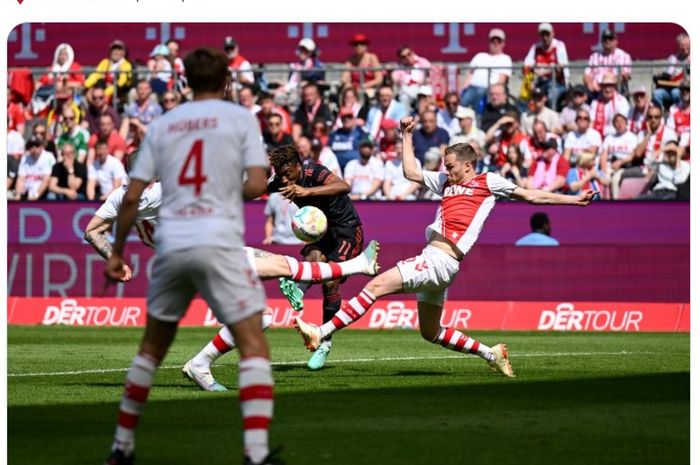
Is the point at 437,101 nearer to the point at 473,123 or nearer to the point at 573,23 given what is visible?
the point at 473,123

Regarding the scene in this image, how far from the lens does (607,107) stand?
25.6 metres

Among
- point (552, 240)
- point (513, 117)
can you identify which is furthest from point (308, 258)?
point (513, 117)

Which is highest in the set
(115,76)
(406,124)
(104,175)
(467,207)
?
(115,76)

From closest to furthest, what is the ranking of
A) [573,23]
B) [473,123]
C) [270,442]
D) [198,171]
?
[198,171], [270,442], [473,123], [573,23]

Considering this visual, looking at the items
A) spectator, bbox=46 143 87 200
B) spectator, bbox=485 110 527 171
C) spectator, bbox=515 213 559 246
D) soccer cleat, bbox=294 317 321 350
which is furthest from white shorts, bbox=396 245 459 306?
spectator, bbox=46 143 87 200

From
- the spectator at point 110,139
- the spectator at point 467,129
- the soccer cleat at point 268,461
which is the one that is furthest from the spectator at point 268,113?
the soccer cleat at point 268,461

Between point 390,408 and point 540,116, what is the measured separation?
50.4 feet

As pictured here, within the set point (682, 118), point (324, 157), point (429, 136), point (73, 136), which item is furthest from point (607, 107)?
point (73, 136)

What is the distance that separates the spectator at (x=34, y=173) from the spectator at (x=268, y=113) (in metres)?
3.92

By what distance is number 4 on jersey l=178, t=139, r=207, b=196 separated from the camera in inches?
317

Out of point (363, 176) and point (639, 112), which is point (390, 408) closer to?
point (363, 176)

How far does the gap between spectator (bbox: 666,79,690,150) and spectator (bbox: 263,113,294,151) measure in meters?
6.73

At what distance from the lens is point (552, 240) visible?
78.5 feet

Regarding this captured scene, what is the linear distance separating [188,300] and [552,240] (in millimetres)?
16196
